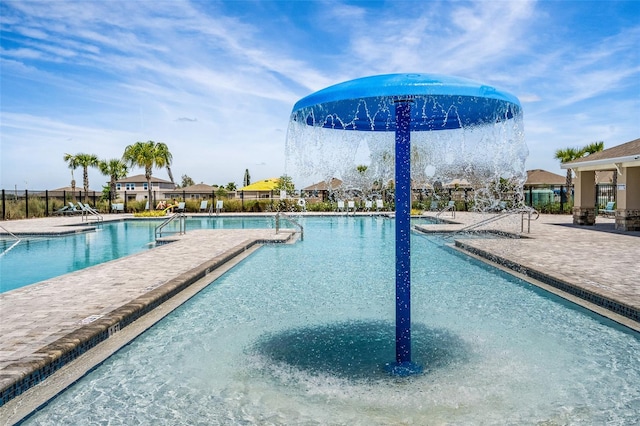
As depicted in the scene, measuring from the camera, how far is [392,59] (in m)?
14.2

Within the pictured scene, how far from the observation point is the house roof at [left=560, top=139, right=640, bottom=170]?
16812mm

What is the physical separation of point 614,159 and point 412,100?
54.8 feet

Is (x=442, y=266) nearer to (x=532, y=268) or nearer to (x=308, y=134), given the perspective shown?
(x=532, y=268)

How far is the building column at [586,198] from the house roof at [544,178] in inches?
593

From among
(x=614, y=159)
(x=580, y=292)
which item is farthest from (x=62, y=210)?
(x=580, y=292)

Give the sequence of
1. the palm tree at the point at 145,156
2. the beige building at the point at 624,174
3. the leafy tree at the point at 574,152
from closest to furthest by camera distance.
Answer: the beige building at the point at 624,174
the leafy tree at the point at 574,152
the palm tree at the point at 145,156

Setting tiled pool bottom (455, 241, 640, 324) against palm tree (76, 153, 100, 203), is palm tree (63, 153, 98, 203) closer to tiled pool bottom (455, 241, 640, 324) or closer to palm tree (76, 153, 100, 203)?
palm tree (76, 153, 100, 203)

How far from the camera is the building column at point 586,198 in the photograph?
21047 millimetres

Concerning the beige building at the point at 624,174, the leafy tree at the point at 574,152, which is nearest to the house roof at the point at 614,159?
the beige building at the point at 624,174

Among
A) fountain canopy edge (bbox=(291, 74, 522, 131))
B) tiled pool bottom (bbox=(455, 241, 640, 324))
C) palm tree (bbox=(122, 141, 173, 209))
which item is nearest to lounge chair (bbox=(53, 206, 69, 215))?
palm tree (bbox=(122, 141, 173, 209))

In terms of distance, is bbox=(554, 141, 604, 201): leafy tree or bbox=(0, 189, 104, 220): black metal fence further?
bbox=(554, 141, 604, 201): leafy tree

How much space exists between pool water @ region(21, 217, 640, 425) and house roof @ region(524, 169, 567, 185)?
103 feet

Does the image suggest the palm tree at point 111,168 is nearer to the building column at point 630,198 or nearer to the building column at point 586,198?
the building column at point 586,198

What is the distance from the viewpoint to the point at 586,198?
2123cm
